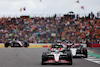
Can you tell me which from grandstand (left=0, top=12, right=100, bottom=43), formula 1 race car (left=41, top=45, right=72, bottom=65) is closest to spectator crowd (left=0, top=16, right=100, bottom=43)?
grandstand (left=0, top=12, right=100, bottom=43)

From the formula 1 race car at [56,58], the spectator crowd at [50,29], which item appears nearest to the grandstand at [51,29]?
the spectator crowd at [50,29]

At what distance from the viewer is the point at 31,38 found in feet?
152

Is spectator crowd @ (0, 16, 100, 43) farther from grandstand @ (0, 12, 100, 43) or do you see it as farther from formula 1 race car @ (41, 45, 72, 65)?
formula 1 race car @ (41, 45, 72, 65)

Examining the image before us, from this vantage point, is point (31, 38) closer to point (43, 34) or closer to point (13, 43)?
point (43, 34)

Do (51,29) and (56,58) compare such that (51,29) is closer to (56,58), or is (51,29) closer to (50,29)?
(50,29)

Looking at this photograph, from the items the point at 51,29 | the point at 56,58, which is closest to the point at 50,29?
the point at 51,29

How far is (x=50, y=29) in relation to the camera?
47.4 metres

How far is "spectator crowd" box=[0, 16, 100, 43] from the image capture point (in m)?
44.9

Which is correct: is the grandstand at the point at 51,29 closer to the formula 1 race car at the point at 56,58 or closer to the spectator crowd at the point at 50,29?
the spectator crowd at the point at 50,29

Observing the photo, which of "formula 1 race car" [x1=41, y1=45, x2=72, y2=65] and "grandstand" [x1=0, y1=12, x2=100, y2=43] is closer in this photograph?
"formula 1 race car" [x1=41, y1=45, x2=72, y2=65]

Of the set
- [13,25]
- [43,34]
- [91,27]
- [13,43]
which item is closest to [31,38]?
[43,34]

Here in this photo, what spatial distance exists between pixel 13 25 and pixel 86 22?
14.9 meters

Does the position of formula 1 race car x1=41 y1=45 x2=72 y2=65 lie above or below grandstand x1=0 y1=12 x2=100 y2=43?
below

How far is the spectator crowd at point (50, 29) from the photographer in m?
44.9
